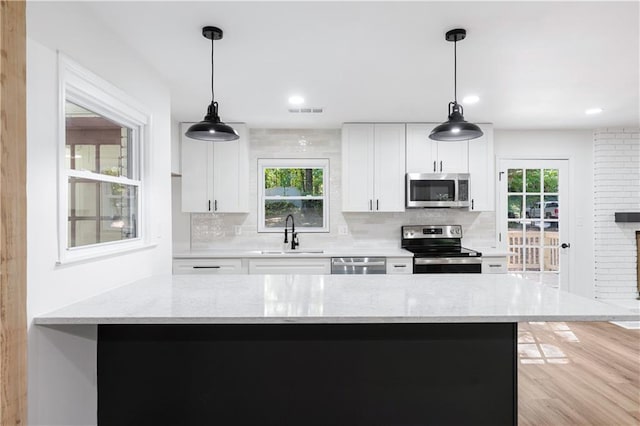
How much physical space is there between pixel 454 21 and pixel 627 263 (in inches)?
177

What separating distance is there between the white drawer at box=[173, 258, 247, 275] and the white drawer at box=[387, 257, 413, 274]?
1.55m

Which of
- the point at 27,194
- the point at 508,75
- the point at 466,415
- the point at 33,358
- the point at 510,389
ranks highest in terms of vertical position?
the point at 508,75

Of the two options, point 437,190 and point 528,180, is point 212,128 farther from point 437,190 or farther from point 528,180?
point 528,180

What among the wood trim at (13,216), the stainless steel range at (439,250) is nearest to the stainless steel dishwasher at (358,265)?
the stainless steel range at (439,250)

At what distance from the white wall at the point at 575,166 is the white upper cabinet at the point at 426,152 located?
0.86 m

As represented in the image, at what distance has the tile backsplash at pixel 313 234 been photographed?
4617mm

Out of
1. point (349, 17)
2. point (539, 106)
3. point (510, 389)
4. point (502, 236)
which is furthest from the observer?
point (502, 236)

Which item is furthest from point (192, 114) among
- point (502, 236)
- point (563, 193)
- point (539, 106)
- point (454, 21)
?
point (563, 193)

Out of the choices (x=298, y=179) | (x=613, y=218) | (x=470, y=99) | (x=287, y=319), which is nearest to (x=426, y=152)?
(x=470, y=99)

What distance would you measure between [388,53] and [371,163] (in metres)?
1.92

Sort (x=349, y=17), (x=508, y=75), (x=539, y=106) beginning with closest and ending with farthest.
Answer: (x=349, y=17) < (x=508, y=75) < (x=539, y=106)

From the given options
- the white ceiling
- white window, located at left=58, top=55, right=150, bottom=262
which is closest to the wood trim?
white window, located at left=58, top=55, right=150, bottom=262

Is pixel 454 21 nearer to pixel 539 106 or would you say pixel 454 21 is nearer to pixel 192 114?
pixel 539 106

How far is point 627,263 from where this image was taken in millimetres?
4773
